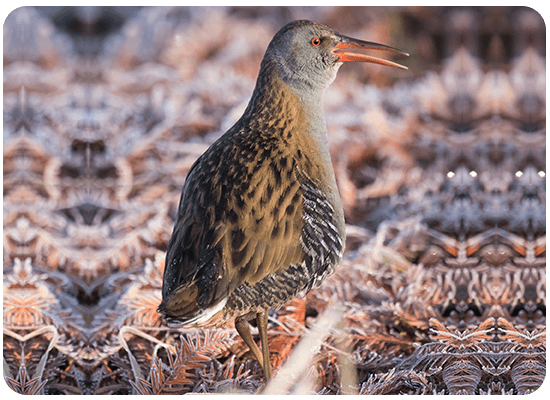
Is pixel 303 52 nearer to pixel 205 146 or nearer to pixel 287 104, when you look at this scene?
pixel 287 104

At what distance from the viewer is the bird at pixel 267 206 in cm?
188

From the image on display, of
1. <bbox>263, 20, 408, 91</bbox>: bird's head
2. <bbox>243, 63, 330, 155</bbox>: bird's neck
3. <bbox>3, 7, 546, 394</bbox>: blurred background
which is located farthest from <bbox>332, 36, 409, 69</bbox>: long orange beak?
<bbox>3, 7, 546, 394</bbox>: blurred background

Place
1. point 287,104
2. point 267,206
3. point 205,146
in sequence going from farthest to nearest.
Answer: point 205,146
point 287,104
point 267,206

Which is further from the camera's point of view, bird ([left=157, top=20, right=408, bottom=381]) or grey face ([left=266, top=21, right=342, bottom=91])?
grey face ([left=266, top=21, right=342, bottom=91])

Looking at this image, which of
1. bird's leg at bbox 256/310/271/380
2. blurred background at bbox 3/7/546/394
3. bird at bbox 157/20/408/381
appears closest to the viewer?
bird at bbox 157/20/408/381

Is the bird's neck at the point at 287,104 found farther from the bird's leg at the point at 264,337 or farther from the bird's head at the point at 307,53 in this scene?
the bird's leg at the point at 264,337

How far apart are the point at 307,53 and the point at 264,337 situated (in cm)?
84

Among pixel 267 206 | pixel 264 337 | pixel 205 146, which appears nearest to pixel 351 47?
pixel 267 206

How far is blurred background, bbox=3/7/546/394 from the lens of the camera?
2385mm

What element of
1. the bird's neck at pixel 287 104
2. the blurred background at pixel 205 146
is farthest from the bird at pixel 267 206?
the blurred background at pixel 205 146

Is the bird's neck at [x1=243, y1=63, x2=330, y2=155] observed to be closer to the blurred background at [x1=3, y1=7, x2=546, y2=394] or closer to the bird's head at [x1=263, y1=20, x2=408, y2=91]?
the bird's head at [x1=263, y1=20, x2=408, y2=91]

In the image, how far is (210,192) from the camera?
1.98m

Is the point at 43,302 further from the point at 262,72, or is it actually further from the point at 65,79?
the point at 262,72

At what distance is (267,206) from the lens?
1.94 m
